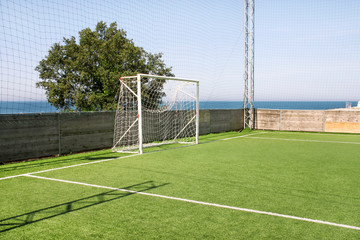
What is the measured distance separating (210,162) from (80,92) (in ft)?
38.8

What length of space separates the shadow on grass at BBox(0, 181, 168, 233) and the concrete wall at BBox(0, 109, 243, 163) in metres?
4.97

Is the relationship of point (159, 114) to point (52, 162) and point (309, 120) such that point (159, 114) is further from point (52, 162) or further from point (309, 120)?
point (309, 120)

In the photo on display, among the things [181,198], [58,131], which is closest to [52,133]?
[58,131]

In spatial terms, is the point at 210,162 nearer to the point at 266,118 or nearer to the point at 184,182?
the point at 184,182

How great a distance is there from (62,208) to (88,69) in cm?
1478

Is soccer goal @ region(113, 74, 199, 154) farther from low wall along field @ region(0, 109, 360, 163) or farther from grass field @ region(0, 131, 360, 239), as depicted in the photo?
grass field @ region(0, 131, 360, 239)

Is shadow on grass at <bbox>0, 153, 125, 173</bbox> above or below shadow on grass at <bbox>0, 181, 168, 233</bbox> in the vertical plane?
above

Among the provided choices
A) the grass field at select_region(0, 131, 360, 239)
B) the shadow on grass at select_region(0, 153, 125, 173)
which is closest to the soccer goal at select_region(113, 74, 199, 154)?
the shadow on grass at select_region(0, 153, 125, 173)

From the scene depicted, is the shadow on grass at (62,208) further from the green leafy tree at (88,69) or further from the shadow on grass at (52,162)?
the green leafy tree at (88,69)

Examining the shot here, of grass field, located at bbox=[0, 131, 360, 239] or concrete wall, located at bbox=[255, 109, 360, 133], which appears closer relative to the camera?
grass field, located at bbox=[0, 131, 360, 239]

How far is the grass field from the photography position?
163 inches

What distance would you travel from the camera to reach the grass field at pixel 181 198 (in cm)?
414

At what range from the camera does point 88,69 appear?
61.0 ft

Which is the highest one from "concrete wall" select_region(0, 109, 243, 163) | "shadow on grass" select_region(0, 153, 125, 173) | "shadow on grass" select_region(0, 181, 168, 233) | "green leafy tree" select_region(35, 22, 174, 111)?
"green leafy tree" select_region(35, 22, 174, 111)
